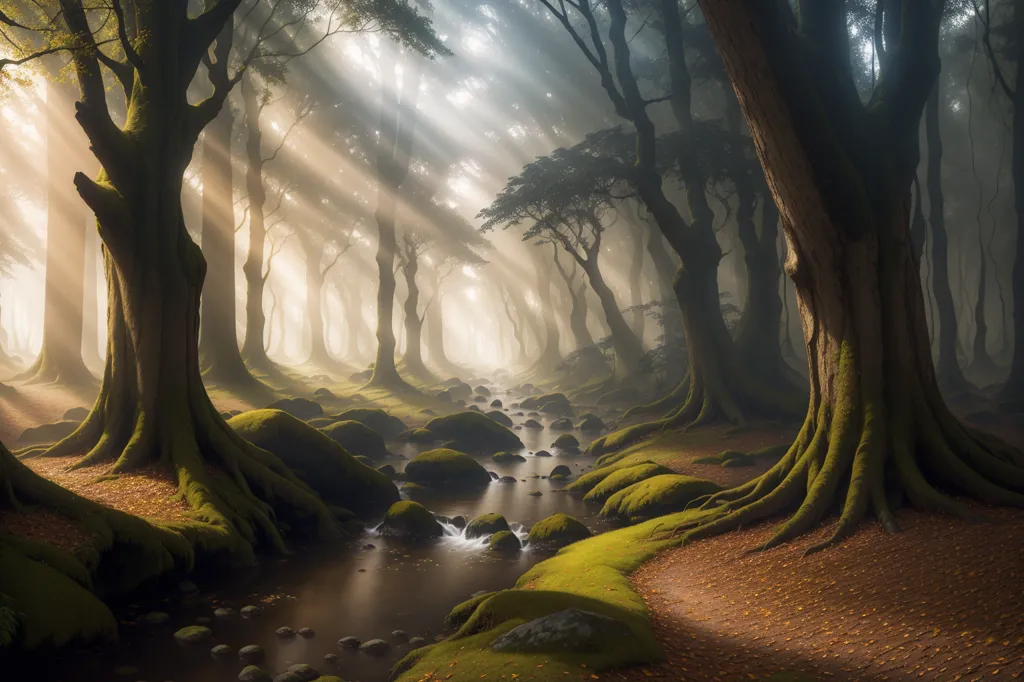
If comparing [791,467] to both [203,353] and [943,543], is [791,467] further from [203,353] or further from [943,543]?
[203,353]

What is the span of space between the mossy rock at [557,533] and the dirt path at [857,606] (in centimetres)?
314

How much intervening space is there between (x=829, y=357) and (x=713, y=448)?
874 centimetres

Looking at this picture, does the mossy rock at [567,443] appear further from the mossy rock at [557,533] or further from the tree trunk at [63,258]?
the tree trunk at [63,258]

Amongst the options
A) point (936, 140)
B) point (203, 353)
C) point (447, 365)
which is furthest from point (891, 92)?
point (447, 365)

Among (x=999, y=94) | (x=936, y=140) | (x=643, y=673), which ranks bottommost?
(x=643, y=673)

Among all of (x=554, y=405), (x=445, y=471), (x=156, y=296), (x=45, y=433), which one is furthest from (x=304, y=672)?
(x=554, y=405)

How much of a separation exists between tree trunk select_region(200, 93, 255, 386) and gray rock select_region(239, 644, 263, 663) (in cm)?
1956

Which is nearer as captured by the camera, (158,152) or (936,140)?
(158,152)

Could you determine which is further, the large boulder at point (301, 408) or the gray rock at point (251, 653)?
the large boulder at point (301, 408)

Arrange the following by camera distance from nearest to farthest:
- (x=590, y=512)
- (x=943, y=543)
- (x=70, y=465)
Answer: (x=943, y=543) → (x=70, y=465) → (x=590, y=512)

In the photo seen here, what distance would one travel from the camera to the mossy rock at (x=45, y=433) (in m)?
18.5

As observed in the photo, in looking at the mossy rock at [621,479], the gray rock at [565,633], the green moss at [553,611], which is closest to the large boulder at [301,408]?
the mossy rock at [621,479]

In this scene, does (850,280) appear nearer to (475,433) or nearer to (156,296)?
(156,296)

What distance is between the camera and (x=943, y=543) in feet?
25.7
